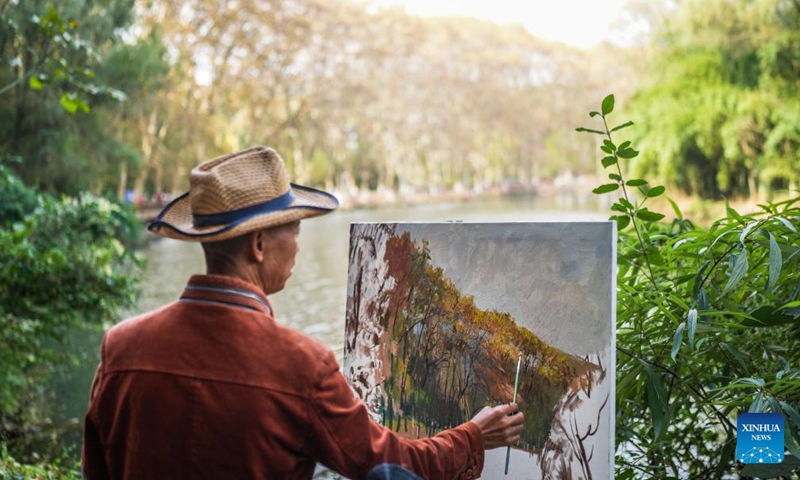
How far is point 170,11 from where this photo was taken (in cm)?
2820

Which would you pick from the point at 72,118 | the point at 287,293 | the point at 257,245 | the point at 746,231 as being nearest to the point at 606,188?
the point at 746,231

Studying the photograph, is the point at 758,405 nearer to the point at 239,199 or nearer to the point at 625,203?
the point at 625,203

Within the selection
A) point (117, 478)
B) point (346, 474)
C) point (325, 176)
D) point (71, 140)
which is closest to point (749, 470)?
point (346, 474)

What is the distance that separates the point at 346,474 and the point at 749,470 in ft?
2.55

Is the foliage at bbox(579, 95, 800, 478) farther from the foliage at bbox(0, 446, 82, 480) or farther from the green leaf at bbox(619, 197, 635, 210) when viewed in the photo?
the foliage at bbox(0, 446, 82, 480)

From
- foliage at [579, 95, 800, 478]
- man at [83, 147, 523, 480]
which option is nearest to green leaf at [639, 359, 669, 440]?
foliage at [579, 95, 800, 478]

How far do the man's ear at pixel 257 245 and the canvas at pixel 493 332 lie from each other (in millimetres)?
596

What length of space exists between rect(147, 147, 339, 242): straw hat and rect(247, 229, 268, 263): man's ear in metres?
0.03

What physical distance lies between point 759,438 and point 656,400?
0.23 meters

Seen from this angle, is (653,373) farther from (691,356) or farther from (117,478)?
(117,478)

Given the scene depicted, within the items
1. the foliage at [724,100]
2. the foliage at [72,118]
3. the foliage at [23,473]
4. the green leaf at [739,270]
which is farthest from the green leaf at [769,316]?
the foliage at [724,100]

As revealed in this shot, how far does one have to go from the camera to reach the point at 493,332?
6.23 ft

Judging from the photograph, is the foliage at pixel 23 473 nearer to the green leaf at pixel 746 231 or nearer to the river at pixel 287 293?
the river at pixel 287 293

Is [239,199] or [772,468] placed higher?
[239,199]
